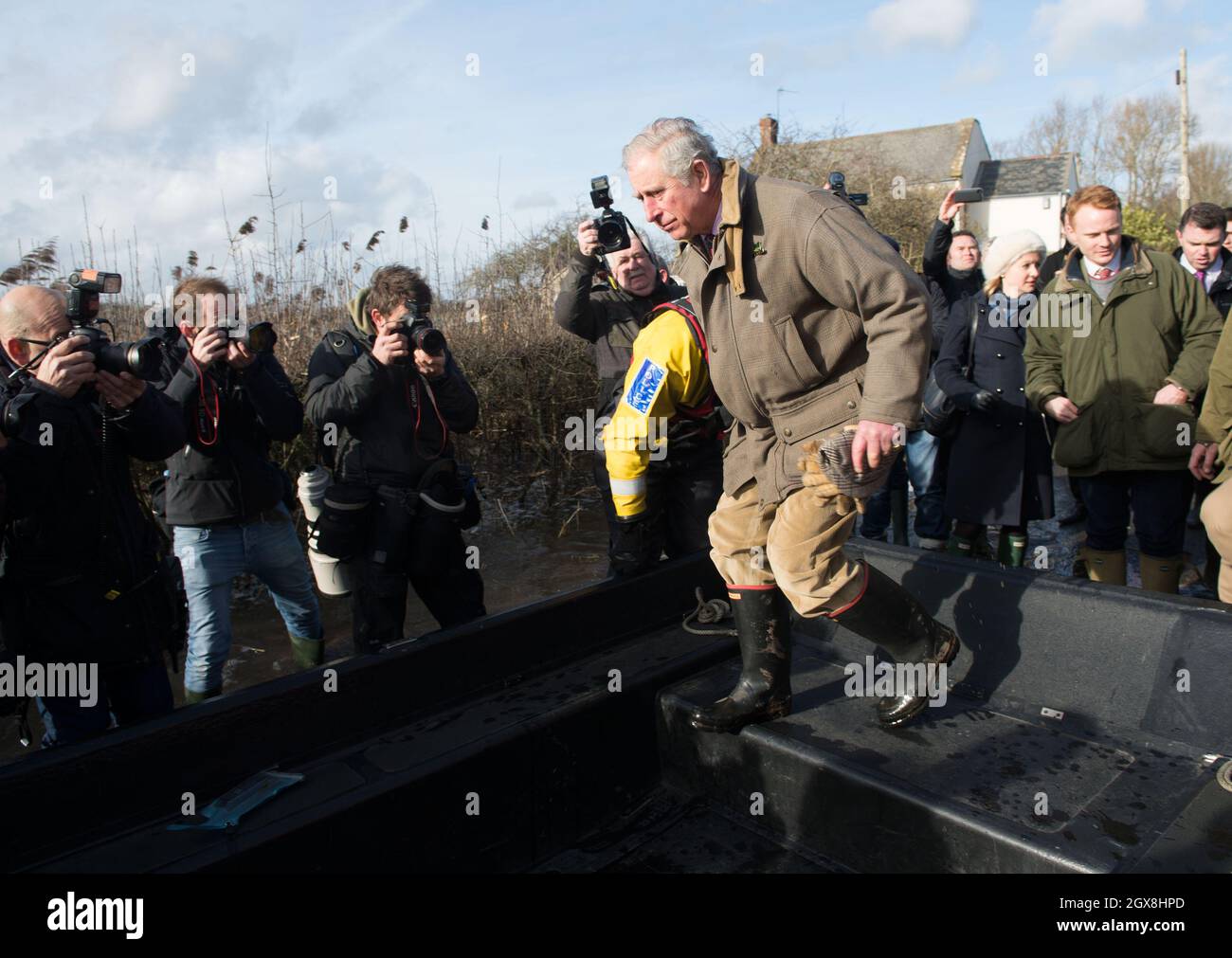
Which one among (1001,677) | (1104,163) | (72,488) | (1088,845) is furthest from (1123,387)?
(1104,163)

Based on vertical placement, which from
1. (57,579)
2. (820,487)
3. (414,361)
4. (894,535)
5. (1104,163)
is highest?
(1104,163)

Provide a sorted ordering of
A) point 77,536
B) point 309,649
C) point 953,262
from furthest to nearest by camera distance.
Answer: point 953,262
point 309,649
point 77,536

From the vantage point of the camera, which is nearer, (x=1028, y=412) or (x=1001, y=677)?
(x=1001, y=677)

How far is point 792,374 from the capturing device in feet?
8.16

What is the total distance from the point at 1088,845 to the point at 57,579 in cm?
282

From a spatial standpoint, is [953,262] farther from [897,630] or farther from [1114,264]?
[897,630]

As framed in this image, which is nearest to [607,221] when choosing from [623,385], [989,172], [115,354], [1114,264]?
[623,385]

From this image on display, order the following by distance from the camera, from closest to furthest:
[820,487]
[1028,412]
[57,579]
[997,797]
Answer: [997,797] → [820,487] → [57,579] → [1028,412]

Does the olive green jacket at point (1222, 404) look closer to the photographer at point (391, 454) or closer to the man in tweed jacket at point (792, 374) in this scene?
the man in tweed jacket at point (792, 374)

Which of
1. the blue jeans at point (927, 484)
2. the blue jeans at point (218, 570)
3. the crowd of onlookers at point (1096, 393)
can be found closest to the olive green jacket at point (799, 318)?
the crowd of onlookers at point (1096, 393)

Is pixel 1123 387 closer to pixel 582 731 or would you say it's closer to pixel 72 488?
pixel 582 731

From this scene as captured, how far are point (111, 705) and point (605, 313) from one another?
8.17 feet

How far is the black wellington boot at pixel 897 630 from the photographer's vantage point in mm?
2596

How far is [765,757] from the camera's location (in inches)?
99.0
